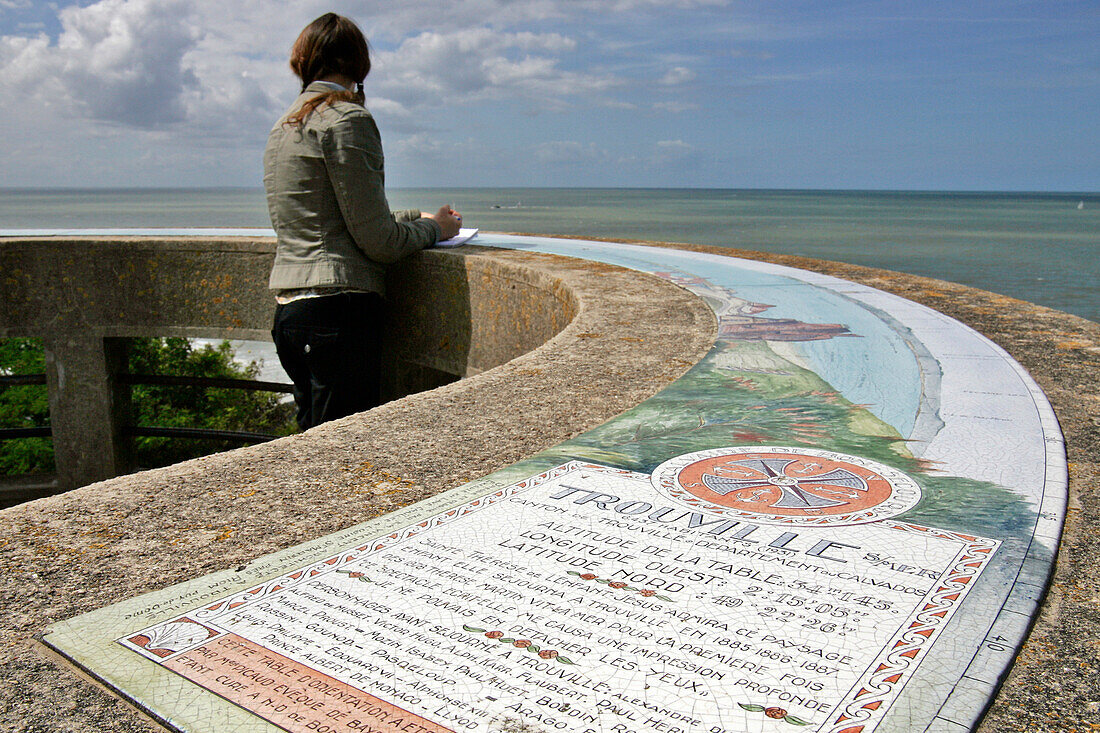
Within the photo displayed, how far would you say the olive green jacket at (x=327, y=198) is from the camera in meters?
3.99

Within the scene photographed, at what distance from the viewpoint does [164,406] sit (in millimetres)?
25734

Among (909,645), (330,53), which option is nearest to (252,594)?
(909,645)

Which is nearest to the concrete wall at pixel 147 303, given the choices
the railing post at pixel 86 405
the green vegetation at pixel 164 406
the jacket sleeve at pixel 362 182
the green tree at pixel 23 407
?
the railing post at pixel 86 405

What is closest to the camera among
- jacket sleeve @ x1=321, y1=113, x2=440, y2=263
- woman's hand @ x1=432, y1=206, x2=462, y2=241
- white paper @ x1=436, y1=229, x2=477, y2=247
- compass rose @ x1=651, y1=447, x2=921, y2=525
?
compass rose @ x1=651, y1=447, x2=921, y2=525

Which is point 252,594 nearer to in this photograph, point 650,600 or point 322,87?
point 650,600

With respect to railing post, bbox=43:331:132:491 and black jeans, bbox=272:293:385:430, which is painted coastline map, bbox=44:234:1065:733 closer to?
black jeans, bbox=272:293:385:430

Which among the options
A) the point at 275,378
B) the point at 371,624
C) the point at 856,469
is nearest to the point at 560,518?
the point at 371,624

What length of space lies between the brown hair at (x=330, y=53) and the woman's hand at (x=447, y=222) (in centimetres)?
192

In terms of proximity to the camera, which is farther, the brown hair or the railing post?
the railing post

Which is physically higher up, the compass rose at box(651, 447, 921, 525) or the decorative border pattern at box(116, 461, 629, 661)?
the compass rose at box(651, 447, 921, 525)

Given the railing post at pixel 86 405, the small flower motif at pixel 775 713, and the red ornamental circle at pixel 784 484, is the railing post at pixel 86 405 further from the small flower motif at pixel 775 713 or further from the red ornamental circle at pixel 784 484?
the small flower motif at pixel 775 713

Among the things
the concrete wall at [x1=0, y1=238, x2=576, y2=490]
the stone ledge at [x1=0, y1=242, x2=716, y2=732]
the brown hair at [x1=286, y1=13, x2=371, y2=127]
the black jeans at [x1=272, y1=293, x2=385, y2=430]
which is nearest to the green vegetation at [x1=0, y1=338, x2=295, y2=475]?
the concrete wall at [x1=0, y1=238, x2=576, y2=490]

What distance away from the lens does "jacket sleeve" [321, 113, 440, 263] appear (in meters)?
3.97

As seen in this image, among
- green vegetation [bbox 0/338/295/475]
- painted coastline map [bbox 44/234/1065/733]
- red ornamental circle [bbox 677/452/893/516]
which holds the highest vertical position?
red ornamental circle [bbox 677/452/893/516]
